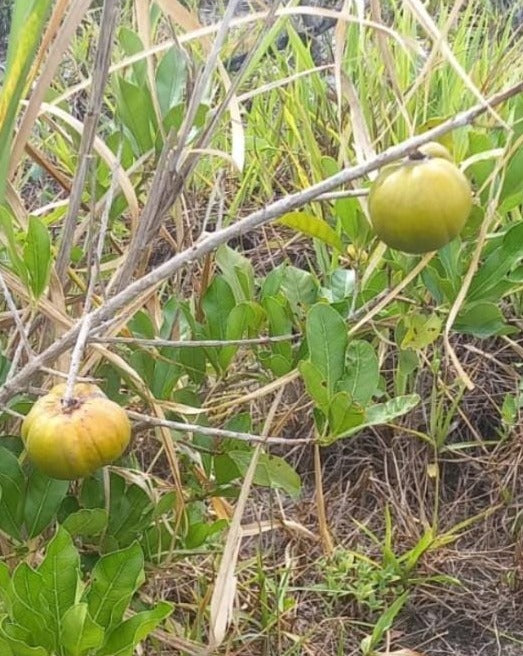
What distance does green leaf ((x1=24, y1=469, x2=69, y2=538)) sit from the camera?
89 centimetres

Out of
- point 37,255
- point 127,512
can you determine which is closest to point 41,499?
point 127,512

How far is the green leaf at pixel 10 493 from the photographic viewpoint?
0.87 meters

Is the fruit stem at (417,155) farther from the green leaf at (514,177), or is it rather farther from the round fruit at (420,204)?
the green leaf at (514,177)

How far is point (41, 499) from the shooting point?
89cm

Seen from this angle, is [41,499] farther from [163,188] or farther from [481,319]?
[481,319]

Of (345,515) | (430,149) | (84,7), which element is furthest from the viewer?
(345,515)

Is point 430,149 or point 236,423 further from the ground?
point 430,149

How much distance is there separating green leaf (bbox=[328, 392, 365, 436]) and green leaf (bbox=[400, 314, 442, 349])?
0.17 m

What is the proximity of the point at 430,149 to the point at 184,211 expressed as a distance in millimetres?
621

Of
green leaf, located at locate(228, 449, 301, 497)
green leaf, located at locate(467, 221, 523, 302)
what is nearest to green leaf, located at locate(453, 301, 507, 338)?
green leaf, located at locate(467, 221, 523, 302)

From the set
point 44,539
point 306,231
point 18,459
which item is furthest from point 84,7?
point 44,539

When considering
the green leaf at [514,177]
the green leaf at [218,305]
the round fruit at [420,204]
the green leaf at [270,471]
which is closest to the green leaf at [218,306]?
the green leaf at [218,305]

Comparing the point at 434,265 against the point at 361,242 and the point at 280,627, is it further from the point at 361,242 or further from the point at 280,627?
the point at 280,627

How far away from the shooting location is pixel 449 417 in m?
1.47
